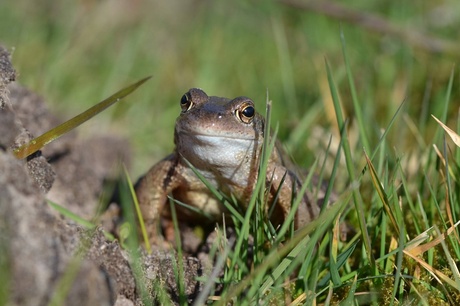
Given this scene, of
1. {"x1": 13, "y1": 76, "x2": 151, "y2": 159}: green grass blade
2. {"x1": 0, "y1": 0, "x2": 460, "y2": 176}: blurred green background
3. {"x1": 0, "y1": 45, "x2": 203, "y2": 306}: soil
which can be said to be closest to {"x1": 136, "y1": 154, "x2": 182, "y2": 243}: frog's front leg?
{"x1": 0, "y1": 45, "x2": 203, "y2": 306}: soil

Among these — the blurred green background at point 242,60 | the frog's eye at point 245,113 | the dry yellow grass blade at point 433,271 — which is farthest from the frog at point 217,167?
the blurred green background at point 242,60

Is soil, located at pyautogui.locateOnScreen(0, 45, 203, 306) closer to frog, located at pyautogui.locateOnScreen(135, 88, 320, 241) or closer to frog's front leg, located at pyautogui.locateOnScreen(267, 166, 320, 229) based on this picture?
frog, located at pyautogui.locateOnScreen(135, 88, 320, 241)

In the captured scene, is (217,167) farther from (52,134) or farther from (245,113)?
(52,134)

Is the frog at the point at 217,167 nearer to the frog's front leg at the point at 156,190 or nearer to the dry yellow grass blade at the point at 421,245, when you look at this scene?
the frog's front leg at the point at 156,190

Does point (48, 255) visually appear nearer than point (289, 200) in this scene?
Yes

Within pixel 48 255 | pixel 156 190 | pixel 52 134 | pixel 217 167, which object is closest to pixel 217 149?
pixel 217 167
